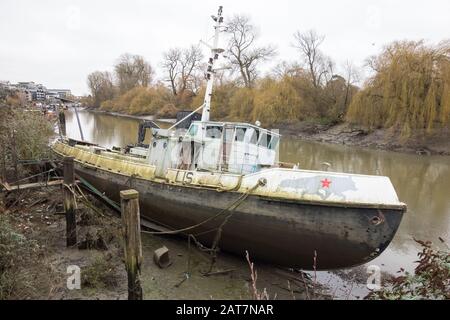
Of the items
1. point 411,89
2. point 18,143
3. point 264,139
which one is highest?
point 411,89

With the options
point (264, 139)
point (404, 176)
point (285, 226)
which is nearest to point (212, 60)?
point (264, 139)

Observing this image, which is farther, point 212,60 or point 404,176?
point 404,176

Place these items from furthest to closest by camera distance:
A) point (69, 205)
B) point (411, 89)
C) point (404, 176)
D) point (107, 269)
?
point (411, 89)
point (404, 176)
point (69, 205)
point (107, 269)

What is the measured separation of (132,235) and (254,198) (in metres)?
2.75

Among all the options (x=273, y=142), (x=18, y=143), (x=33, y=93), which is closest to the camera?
(x=273, y=142)

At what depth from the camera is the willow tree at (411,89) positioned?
25.4 metres

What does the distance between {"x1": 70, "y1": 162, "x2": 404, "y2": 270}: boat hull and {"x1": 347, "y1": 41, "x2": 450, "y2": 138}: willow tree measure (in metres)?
23.3

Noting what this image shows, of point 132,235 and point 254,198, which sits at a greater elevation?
point 254,198

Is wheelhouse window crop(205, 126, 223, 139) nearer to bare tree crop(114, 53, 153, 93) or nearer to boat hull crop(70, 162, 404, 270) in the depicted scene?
boat hull crop(70, 162, 404, 270)

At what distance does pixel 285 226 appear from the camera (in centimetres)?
672

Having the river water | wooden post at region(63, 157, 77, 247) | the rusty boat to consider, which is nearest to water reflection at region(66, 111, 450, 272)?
the river water

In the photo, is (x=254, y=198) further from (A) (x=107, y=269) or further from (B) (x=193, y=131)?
(A) (x=107, y=269)
